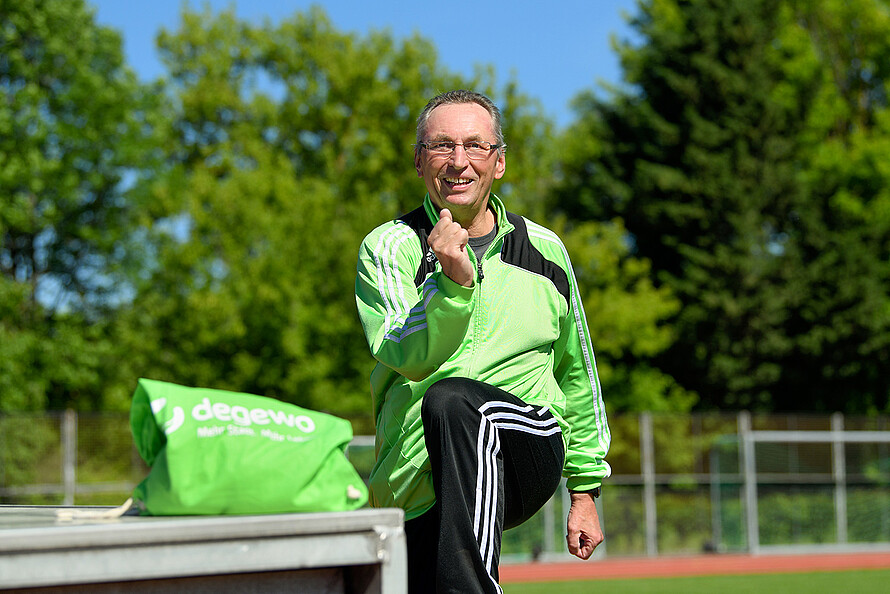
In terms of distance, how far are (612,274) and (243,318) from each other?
10693 millimetres

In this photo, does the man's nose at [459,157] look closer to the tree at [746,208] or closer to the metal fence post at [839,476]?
the metal fence post at [839,476]

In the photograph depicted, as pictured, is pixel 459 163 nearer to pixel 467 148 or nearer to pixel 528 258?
pixel 467 148

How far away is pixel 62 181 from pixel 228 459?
88.9ft

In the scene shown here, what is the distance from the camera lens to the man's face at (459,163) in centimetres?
299

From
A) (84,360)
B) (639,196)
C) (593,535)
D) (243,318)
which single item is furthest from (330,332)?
(593,535)

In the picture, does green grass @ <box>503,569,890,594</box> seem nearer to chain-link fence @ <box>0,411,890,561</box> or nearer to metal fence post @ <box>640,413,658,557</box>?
chain-link fence @ <box>0,411,890,561</box>

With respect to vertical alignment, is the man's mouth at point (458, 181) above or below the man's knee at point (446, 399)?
above

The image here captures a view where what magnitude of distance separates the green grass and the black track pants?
10775mm

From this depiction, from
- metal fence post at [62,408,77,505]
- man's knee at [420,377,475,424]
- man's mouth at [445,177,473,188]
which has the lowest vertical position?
metal fence post at [62,408,77,505]

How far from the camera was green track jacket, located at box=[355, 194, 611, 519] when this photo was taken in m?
2.80

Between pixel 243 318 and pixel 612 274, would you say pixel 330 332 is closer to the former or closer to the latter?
pixel 243 318

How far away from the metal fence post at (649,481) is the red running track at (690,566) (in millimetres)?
488

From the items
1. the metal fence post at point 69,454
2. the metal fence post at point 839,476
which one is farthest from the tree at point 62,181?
the metal fence post at point 839,476

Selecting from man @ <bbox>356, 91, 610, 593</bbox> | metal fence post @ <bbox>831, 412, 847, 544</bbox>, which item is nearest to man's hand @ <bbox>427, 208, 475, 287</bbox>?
man @ <bbox>356, 91, 610, 593</bbox>
